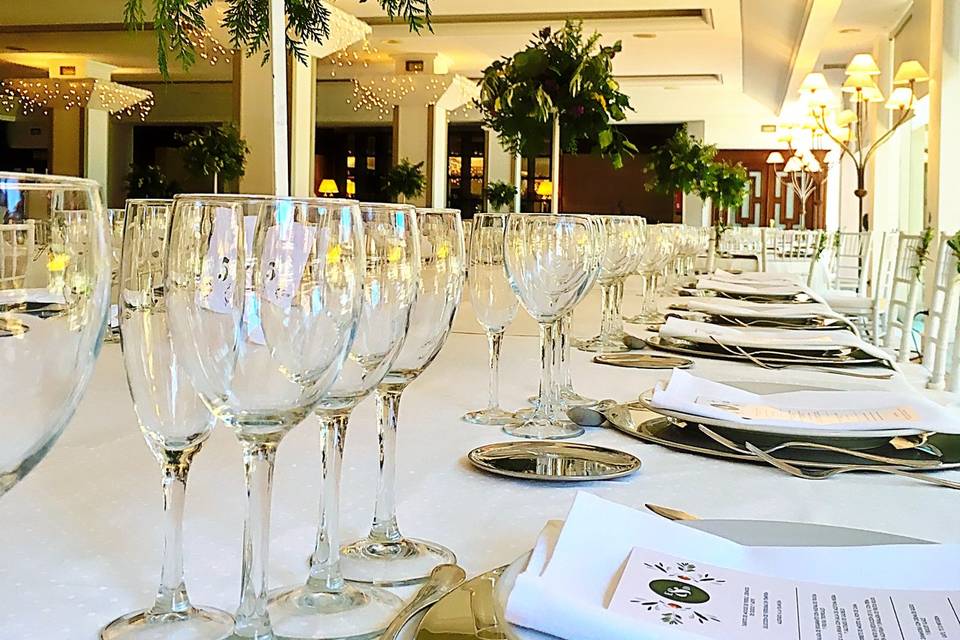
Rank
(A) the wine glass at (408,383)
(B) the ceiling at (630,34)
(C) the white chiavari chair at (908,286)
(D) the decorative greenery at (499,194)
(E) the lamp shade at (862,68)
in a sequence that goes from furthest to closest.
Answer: (D) the decorative greenery at (499,194), (B) the ceiling at (630,34), (E) the lamp shade at (862,68), (C) the white chiavari chair at (908,286), (A) the wine glass at (408,383)

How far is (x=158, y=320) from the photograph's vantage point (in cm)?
48

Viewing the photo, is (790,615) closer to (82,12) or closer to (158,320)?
(158,320)

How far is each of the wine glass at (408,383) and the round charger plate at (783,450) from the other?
302 mm

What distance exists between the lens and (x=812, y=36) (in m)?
8.69

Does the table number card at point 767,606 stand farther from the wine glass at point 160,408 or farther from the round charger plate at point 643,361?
the round charger plate at point 643,361

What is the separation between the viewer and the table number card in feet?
Result: 1.32

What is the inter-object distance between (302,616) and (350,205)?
20 centimetres

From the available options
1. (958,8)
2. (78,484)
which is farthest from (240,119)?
(78,484)

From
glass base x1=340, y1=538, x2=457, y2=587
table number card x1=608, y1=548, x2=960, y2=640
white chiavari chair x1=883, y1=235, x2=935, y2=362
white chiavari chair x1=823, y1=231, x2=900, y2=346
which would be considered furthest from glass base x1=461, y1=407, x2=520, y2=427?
white chiavari chair x1=823, y1=231, x2=900, y2=346

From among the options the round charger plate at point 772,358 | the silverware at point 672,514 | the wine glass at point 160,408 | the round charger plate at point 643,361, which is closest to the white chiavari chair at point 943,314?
the round charger plate at point 772,358

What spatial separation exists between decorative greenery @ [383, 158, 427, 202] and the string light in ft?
11.2

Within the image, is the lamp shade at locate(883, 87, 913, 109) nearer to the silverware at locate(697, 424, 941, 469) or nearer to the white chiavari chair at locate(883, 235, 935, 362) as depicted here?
the white chiavari chair at locate(883, 235, 935, 362)

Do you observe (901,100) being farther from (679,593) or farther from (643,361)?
(679,593)

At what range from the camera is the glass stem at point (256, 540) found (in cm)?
40
